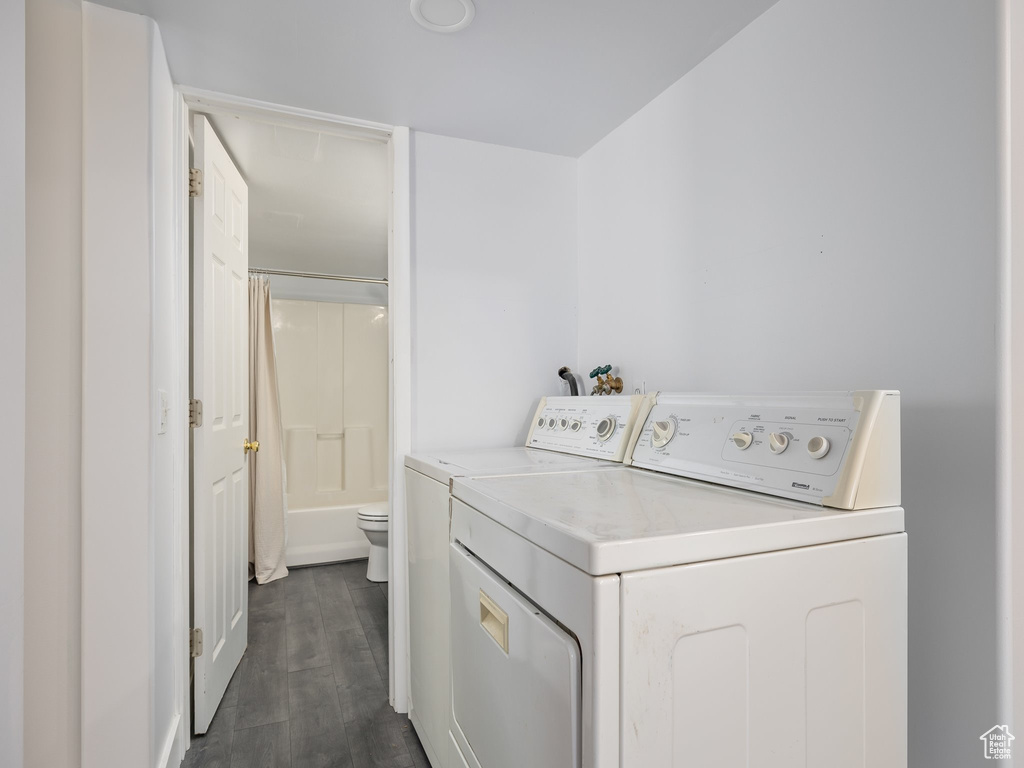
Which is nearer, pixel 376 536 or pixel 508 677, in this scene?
pixel 508 677

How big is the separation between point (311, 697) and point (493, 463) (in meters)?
1.21

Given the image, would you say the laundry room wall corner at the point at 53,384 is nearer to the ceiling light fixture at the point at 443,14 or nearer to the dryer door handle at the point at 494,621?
the ceiling light fixture at the point at 443,14

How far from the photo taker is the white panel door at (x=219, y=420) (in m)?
1.86

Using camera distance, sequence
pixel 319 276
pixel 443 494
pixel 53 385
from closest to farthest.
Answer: pixel 53 385 → pixel 443 494 → pixel 319 276

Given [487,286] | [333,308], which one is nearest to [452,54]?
[487,286]

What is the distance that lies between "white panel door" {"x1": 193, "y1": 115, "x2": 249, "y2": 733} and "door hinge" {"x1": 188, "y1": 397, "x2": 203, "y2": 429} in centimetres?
2

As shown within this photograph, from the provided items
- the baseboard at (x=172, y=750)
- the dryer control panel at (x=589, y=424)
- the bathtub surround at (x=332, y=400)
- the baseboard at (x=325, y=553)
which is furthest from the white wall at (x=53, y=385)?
the bathtub surround at (x=332, y=400)

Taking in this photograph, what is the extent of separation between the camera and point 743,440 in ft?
3.76

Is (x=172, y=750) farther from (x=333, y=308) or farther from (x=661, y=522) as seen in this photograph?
(x=333, y=308)

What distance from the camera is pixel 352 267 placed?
4.20 metres

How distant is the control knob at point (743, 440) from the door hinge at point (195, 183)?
1852 millimetres

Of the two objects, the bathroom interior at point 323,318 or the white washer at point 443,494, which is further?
the bathroom interior at point 323,318

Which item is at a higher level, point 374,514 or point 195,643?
point 374,514

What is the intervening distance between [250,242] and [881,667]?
3754 mm
